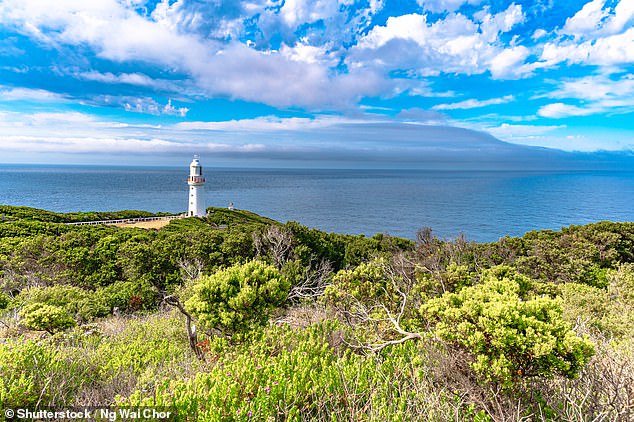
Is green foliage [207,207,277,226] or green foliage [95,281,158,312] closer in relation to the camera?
green foliage [95,281,158,312]

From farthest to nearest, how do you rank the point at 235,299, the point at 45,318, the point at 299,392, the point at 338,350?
the point at 45,318
the point at 235,299
the point at 338,350
the point at 299,392

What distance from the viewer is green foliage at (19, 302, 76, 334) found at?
9217mm

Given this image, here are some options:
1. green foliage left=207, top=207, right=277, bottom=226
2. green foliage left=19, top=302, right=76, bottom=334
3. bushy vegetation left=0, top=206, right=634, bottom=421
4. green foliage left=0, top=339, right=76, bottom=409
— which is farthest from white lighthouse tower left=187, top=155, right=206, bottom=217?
green foliage left=0, top=339, right=76, bottom=409

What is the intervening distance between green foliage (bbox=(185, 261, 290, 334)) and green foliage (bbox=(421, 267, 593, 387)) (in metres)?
4.62

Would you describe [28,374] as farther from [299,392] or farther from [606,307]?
[606,307]

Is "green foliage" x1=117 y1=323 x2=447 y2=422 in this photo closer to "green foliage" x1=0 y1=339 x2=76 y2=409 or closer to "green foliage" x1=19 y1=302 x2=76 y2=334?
"green foliage" x1=0 y1=339 x2=76 y2=409

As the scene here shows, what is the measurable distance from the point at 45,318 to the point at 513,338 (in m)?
11.1

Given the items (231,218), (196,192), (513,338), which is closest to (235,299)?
(513,338)

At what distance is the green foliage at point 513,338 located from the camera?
15.6ft

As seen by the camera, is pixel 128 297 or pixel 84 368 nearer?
pixel 84 368

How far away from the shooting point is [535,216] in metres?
67.5

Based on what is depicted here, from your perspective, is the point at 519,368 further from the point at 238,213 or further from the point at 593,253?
the point at 238,213

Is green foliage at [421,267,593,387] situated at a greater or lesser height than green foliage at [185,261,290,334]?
greater

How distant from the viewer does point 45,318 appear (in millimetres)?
9211
